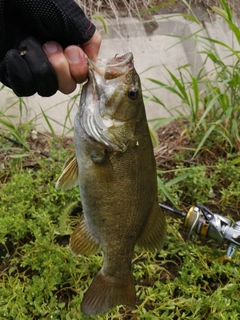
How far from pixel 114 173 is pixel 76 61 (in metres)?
0.39

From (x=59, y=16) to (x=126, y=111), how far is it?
37 centimetres

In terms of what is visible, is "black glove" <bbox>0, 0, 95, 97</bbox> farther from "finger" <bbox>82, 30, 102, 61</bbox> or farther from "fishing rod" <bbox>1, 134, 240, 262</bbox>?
"fishing rod" <bbox>1, 134, 240, 262</bbox>

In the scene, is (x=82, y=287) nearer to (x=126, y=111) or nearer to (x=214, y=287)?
(x=214, y=287)

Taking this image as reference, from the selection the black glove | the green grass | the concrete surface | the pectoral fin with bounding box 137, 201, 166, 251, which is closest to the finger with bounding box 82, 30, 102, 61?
the black glove

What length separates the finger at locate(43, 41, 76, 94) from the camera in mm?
1403

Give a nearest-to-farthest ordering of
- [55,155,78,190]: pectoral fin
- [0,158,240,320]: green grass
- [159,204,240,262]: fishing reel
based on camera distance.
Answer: [55,155,78,190]: pectoral fin, [0,158,240,320]: green grass, [159,204,240,262]: fishing reel

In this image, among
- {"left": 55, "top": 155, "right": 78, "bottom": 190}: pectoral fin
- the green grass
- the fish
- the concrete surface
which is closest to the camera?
the fish

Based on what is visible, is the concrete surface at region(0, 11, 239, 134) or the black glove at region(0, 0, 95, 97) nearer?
the black glove at region(0, 0, 95, 97)

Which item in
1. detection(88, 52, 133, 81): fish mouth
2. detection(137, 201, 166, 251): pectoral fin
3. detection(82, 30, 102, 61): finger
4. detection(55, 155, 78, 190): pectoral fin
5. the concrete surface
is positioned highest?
detection(82, 30, 102, 61): finger

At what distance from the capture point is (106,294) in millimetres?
1680

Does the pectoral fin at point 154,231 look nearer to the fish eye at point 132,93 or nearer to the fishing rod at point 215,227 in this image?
the fish eye at point 132,93

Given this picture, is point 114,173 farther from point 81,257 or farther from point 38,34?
point 81,257

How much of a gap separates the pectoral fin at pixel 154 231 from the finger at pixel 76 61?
56 cm

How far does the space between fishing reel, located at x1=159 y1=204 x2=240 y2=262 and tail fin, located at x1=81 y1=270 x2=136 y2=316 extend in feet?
1.93
